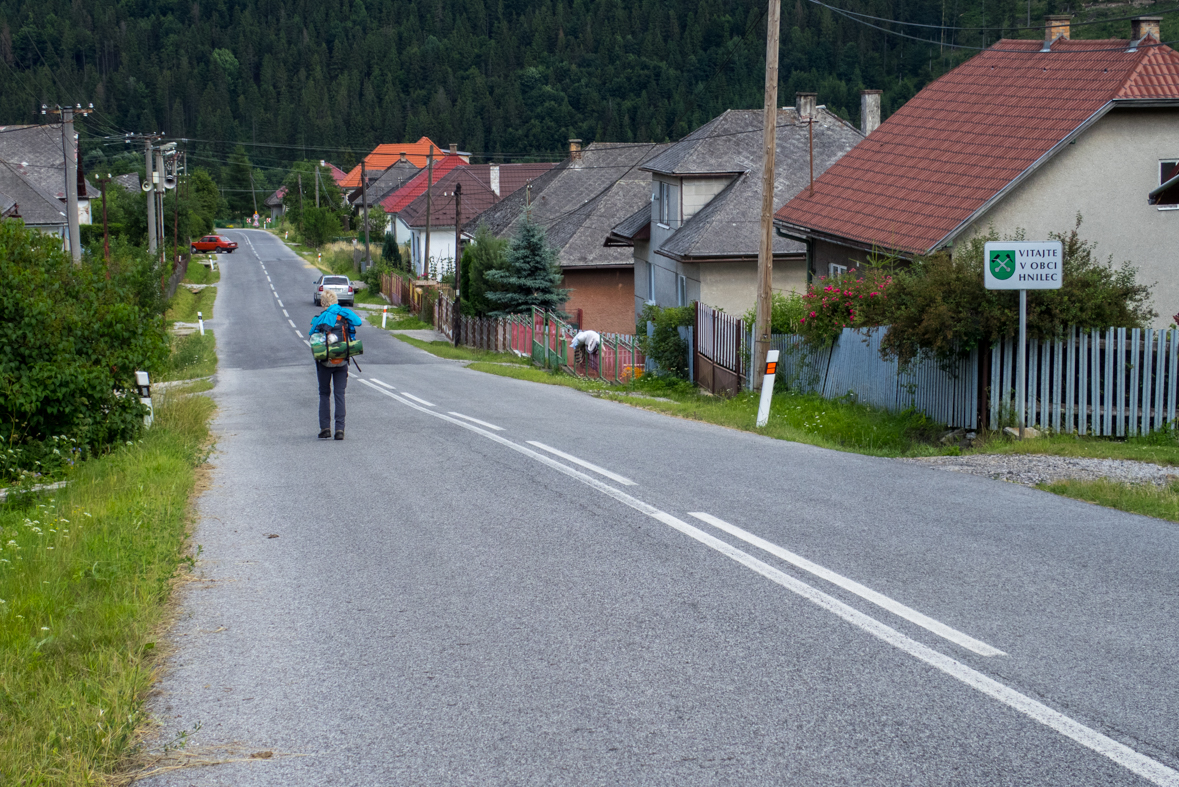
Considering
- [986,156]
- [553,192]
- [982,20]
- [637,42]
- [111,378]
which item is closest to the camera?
[111,378]

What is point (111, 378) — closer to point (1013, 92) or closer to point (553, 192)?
point (1013, 92)

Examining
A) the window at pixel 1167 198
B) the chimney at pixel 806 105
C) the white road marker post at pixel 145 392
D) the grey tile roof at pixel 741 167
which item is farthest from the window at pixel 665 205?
the white road marker post at pixel 145 392

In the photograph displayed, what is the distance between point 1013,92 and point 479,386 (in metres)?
12.3

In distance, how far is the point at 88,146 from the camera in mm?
140000

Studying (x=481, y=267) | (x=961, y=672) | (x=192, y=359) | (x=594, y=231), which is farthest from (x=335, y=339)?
(x=594, y=231)

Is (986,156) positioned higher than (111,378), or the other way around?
(986,156)

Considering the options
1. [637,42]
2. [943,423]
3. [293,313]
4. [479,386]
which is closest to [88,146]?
[637,42]

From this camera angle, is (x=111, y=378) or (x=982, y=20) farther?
(x=982, y=20)

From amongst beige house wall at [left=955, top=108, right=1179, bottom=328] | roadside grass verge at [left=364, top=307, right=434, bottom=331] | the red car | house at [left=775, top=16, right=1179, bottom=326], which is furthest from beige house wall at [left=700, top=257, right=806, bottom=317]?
the red car

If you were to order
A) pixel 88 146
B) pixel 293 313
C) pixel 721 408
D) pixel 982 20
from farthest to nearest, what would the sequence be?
1. pixel 88 146
2. pixel 982 20
3. pixel 293 313
4. pixel 721 408

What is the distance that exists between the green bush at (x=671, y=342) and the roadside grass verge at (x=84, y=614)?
15514mm

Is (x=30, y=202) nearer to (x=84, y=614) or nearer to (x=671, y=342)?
(x=671, y=342)

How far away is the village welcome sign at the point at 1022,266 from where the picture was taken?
12.0 m

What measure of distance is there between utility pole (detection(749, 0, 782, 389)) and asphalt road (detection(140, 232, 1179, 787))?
8.32 metres
